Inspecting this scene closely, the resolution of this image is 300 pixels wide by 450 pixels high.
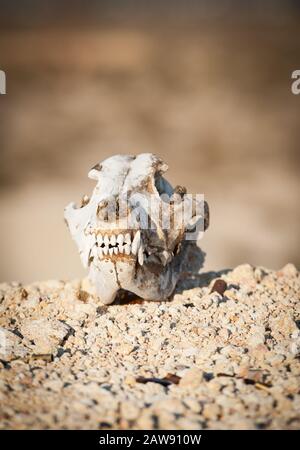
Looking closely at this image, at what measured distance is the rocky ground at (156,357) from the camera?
2240mm

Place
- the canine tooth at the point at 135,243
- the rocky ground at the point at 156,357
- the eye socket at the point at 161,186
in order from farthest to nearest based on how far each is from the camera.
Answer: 1. the eye socket at the point at 161,186
2. the canine tooth at the point at 135,243
3. the rocky ground at the point at 156,357

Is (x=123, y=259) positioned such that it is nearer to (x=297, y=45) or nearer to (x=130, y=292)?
(x=130, y=292)

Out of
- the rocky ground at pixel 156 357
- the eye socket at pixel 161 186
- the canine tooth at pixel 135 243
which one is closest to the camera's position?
the rocky ground at pixel 156 357

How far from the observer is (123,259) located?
10.4ft

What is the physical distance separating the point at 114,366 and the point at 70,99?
346 inches

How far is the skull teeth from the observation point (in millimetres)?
3096

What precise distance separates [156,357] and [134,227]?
710mm

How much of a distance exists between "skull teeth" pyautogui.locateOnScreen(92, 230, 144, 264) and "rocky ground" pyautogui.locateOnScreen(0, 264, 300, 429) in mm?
355

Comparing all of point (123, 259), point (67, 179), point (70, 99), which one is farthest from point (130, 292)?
point (70, 99)

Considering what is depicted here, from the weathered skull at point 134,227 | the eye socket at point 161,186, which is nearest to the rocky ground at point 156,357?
the weathered skull at point 134,227

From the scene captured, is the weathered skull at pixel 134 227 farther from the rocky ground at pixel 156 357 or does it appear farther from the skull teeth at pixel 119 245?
the rocky ground at pixel 156 357

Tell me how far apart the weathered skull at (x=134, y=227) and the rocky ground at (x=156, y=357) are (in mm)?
160

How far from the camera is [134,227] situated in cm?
312

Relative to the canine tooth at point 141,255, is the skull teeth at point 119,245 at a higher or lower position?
higher
